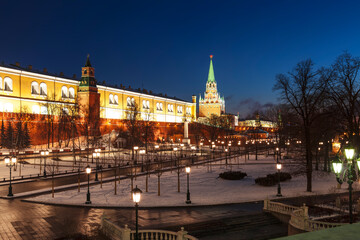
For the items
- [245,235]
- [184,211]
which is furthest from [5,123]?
[245,235]

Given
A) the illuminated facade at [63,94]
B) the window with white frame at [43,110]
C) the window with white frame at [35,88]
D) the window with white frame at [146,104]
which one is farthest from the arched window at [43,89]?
the window with white frame at [146,104]

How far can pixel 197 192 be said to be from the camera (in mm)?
25375

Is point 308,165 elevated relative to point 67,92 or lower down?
lower down

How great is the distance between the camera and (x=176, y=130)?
330ft

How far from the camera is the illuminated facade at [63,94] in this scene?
63.9m

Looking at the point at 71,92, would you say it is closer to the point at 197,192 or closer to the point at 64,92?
the point at 64,92

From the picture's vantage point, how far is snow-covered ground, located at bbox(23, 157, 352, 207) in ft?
70.0

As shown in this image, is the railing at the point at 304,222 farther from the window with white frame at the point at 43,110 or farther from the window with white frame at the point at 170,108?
the window with white frame at the point at 170,108

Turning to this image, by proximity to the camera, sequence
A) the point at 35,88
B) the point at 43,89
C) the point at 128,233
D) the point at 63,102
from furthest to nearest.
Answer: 1. the point at 63,102
2. the point at 43,89
3. the point at 35,88
4. the point at 128,233

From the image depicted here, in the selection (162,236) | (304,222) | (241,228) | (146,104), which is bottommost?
(241,228)

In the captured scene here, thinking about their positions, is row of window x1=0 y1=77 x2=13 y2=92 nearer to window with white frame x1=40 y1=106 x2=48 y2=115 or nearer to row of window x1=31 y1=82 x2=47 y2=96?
row of window x1=31 y1=82 x2=47 y2=96

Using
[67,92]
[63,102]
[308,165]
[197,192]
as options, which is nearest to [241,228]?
[197,192]

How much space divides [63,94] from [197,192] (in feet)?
198

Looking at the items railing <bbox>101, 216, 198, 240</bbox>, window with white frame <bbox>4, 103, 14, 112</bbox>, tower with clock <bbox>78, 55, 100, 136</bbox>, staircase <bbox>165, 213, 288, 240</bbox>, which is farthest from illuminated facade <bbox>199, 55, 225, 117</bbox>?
railing <bbox>101, 216, 198, 240</bbox>
